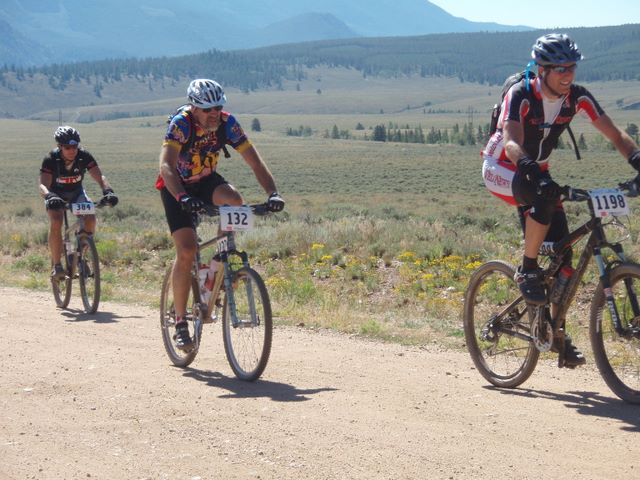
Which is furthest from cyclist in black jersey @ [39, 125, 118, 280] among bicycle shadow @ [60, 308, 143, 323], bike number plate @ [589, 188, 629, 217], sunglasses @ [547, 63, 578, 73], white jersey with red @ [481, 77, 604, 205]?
bike number plate @ [589, 188, 629, 217]

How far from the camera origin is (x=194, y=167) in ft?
23.8

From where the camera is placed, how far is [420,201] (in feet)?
143

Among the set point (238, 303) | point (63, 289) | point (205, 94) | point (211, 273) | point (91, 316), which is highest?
point (205, 94)

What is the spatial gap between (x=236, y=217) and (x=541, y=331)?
2107 millimetres

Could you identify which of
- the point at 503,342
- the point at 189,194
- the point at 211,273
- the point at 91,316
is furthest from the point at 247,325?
the point at 91,316

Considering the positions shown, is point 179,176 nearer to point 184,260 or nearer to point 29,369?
point 184,260

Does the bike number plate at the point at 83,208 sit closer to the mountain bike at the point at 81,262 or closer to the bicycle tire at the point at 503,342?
the mountain bike at the point at 81,262

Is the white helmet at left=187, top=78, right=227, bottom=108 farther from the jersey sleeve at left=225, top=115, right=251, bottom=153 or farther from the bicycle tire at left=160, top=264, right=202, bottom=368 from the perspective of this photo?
the bicycle tire at left=160, top=264, right=202, bottom=368

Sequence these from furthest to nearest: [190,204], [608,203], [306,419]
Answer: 1. [190,204]
2. [306,419]
3. [608,203]

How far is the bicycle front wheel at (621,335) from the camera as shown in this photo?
5.61m

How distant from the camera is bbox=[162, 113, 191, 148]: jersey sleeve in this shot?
696 cm

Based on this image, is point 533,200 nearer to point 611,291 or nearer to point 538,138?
point 538,138

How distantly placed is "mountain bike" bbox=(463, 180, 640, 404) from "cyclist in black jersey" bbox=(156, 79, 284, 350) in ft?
5.69

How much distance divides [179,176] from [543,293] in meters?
2.72
